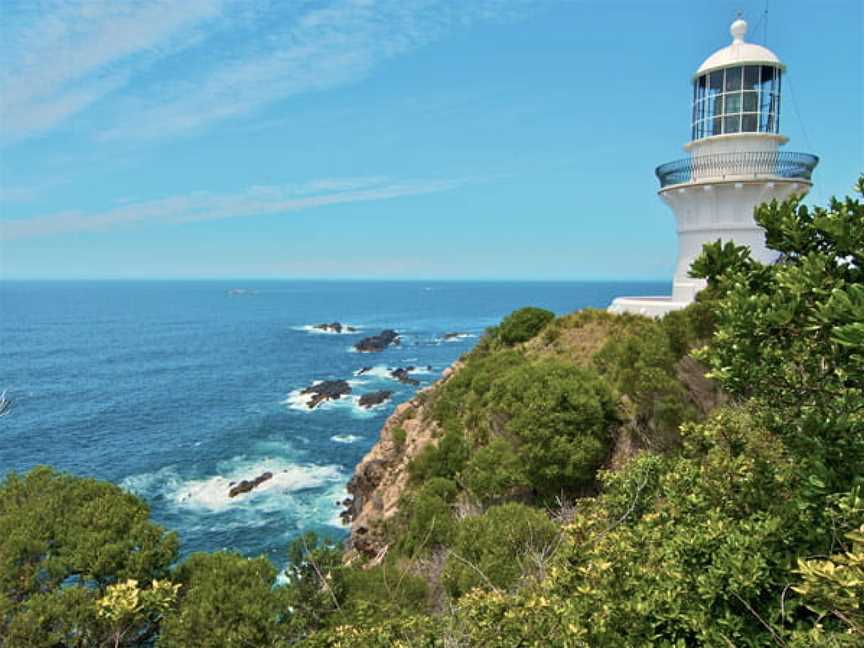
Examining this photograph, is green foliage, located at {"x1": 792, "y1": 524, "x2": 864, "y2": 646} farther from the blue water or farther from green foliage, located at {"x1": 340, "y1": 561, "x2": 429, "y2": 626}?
the blue water

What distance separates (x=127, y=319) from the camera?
387 feet

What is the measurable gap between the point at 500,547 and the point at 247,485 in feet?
83.5

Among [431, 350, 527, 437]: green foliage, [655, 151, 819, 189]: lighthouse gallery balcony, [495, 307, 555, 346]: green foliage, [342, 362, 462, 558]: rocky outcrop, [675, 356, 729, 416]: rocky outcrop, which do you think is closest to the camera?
[675, 356, 729, 416]: rocky outcrop

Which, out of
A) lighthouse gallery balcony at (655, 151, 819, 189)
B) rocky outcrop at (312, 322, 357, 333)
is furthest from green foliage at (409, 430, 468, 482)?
rocky outcrop at (312, 322, 357, 333)

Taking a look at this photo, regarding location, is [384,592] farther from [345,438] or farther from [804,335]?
[345,438]

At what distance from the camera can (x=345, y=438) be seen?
40750 millimetres

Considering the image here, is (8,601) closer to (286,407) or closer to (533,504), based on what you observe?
(533,504)

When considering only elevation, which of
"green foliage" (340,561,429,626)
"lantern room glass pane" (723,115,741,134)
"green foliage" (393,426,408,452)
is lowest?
"green foliage" (393,426,408,452)

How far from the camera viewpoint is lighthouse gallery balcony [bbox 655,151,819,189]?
57.3 ft

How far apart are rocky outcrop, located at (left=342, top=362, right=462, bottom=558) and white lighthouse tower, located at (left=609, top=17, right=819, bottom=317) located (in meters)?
13.3

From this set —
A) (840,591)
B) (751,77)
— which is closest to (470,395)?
(751,77)

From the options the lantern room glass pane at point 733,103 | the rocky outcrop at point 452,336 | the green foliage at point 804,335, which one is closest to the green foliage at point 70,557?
the green foliage at point 804,335

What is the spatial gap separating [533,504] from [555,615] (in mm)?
10713

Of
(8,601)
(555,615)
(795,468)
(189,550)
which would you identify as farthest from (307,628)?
(189,550)
